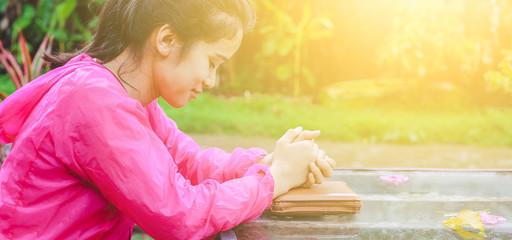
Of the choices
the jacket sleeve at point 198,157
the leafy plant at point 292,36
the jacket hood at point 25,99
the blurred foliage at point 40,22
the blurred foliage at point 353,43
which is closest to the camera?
the jacket hood at point 25,99

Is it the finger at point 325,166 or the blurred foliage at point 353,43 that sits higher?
the blurred foliage at point 353,43

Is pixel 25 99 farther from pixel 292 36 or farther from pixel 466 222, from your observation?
pixel 292 36

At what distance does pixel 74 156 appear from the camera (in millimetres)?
1168

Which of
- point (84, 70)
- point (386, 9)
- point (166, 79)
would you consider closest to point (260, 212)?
point (166, 79)

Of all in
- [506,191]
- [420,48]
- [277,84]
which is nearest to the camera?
[506,191]

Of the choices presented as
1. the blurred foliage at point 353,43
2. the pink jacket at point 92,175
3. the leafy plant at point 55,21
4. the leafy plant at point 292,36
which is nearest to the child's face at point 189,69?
the pink jacket at point 92,175

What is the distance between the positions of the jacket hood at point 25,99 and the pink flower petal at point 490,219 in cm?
107

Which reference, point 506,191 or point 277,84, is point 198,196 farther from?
point 277,84

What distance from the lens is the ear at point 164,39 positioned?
51.5 inches

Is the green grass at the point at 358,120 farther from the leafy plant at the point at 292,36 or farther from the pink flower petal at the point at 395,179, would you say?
the pink flower petal at the point at 395,179

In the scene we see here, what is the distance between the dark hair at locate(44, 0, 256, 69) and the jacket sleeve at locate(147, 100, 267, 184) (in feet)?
0.93

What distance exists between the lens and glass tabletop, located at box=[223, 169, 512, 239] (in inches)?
51.1

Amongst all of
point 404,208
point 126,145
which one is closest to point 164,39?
point 126,145

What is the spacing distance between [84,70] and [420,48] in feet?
21.3
